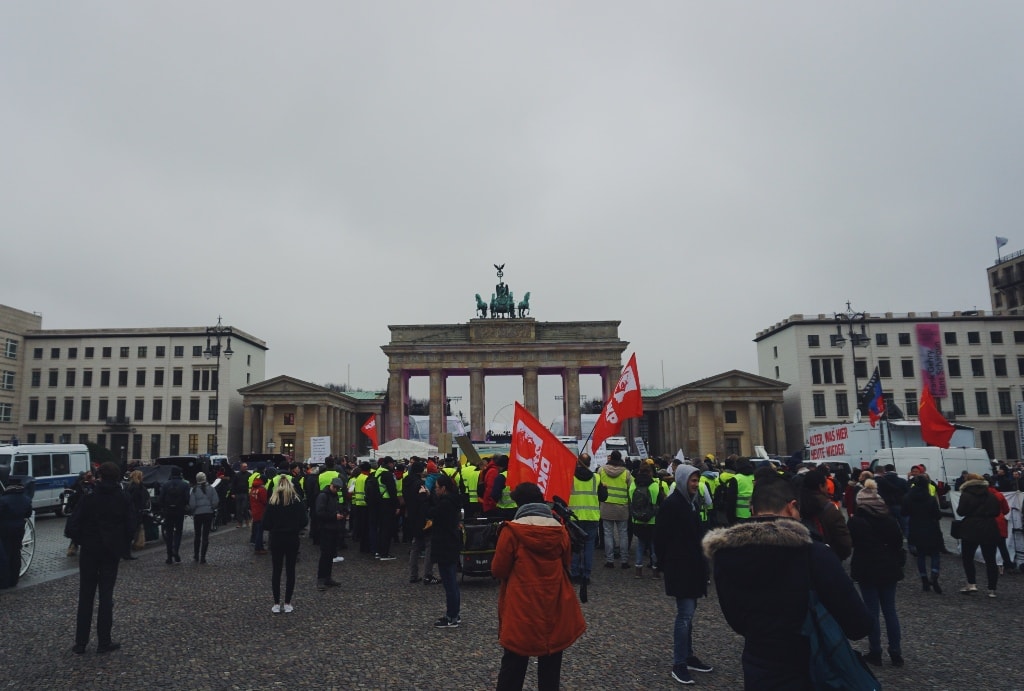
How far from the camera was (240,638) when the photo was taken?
8508mm

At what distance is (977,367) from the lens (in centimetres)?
6919

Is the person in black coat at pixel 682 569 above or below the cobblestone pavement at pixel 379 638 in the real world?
above

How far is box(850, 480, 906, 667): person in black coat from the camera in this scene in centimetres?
732

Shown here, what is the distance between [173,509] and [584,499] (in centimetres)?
886

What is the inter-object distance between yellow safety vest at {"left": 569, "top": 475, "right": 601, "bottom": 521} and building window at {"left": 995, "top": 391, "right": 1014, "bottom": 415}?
73.2 metres

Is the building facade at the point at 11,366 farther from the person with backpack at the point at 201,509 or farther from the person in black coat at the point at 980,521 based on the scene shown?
the person in black coat at the point at 980,521

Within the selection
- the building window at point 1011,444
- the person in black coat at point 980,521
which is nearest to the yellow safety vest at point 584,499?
the person in black coat at point 980,521

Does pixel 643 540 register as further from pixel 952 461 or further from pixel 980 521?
pixel 952 461

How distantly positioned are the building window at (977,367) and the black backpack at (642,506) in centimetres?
7154

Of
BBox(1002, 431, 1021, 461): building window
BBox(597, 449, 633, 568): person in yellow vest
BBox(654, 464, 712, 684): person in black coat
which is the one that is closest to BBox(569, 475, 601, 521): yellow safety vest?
BBox(597, 449, 633, 568): person in yellow vest

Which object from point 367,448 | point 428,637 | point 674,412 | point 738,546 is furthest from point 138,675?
point 367,448

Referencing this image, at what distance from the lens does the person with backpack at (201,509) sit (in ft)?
47.8

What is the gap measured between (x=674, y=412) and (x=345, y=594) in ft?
215

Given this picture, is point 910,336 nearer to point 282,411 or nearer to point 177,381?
point 282,411
